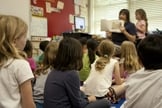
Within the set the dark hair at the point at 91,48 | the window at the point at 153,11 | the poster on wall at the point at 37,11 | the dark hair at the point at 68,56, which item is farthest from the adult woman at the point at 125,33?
the dark hair at the point at 68,56

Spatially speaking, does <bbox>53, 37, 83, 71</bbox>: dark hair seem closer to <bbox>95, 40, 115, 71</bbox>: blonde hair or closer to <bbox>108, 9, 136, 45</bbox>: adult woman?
<bbox>95, 40, 115, 71</bbox>: blonde hair

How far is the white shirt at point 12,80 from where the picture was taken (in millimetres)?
1405

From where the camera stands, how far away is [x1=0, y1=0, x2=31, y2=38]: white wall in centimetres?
432

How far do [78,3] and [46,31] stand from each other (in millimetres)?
1282

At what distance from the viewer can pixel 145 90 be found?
57.6 inches

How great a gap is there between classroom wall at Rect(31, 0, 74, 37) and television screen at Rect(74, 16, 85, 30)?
0.15 meters

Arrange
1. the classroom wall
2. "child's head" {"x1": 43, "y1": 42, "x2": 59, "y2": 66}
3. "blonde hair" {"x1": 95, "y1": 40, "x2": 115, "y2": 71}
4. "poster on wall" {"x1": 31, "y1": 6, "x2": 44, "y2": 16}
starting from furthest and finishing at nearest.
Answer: the classroom wall → "poster on wall" {"x1": 31, "y1": 6, "x2": 44, "y2": 16} → "blonde hair" {"x1": 95, "y1": 40, "x2": 115, "y2": 71} → "child's head" {"x1": 43, "y1": 42, "x2": 59, "y2": 66}

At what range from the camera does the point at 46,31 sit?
5434mm

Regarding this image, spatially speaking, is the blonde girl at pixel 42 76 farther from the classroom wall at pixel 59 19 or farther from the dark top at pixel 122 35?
the classroom wall at pixel 59 19

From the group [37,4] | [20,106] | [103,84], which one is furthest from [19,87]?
[37,4]

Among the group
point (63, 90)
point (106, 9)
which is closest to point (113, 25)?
point (106, 9)

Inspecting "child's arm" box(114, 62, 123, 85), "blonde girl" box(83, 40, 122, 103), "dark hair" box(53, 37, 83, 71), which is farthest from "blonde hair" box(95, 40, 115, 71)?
"dark hair" box(53, 37, 83, 71)

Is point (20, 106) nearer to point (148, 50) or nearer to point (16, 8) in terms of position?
point (148, 50)

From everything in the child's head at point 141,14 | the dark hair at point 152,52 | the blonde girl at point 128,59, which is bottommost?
the blonde girl at point 128,59
